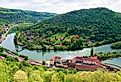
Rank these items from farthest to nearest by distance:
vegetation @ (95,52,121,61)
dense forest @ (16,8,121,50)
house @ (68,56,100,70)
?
dense forest @ (16,8,121,50) < vegetation @ (95,52,121,61) < house @ (68,56,100,70)

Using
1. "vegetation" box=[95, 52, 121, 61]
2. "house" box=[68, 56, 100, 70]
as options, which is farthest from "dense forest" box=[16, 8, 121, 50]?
"house" box=[68, 56, 100, 70]

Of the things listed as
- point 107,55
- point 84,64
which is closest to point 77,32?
point 107,55

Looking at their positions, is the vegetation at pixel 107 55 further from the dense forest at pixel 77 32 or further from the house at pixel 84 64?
the dense forest at pixel 77 32

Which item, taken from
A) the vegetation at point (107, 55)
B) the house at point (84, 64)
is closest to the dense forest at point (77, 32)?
the vegetation at point (107, 55)

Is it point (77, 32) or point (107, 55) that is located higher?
point (77, 32)

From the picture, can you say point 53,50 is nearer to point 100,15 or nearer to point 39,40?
point 39,40

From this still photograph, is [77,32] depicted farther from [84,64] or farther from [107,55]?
[84,64]

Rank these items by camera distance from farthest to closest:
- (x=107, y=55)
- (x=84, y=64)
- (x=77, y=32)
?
1. (x=77, y=32)
2. (x=107, y=55)
3. (x=84, y=64)

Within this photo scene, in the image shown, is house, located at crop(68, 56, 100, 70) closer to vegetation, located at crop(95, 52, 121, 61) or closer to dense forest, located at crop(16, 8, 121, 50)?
vegetation, located at crop(95, 52, 121, 61)
